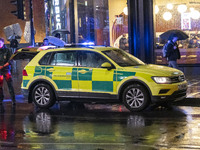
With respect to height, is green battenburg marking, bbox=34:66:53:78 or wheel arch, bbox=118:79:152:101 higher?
green battenburg marking, bbox=34:66:53:78

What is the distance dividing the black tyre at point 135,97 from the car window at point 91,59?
0.94m

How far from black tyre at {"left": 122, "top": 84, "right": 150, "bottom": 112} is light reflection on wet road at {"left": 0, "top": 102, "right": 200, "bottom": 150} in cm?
17

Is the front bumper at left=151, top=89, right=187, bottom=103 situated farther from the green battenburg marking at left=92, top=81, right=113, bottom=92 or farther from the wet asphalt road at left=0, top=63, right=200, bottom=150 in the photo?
the green battenburg marking at left=92, top=81, right=113, bottom=92

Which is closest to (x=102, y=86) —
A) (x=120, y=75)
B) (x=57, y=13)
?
(x=120, y=75)

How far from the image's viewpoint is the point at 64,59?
1243 cm

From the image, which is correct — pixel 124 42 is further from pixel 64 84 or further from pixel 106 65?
pixel 106 65

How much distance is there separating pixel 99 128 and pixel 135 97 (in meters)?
2.31

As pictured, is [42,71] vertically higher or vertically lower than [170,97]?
higher

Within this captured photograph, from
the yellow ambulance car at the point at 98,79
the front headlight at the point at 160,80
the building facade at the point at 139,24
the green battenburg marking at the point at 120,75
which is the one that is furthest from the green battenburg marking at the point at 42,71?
the building facade at the point at 139,24

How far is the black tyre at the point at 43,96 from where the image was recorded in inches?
490

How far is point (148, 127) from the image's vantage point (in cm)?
926

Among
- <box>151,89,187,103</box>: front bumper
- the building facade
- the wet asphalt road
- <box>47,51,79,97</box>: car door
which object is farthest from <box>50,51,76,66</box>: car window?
the building facade

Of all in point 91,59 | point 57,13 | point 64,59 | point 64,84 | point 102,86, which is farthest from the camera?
point 57,13

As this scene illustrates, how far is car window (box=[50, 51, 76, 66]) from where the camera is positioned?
40.4 ft
